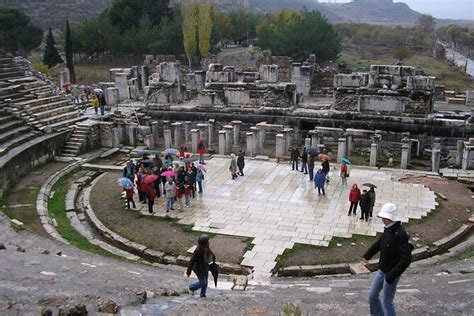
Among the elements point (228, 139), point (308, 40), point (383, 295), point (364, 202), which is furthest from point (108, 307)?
point (308, 40)

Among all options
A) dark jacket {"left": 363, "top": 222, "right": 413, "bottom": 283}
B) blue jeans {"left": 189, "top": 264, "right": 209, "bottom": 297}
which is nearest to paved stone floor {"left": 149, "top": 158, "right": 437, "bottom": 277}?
blue jeans {"left": 189, "top": 264, "right": 209, "bottom": 297}

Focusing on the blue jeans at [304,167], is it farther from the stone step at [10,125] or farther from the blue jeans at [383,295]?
the blue jeans at [383,295]

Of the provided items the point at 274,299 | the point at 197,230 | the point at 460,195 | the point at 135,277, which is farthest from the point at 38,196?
the point at 460,195

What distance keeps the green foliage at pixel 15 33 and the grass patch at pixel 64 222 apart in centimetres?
3984

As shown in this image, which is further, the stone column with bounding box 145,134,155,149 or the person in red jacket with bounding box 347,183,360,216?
the stone column with bounding box 145,134,155,149

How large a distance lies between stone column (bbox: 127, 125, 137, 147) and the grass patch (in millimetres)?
5957

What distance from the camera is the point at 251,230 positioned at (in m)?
15.7

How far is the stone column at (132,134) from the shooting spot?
26.7 m

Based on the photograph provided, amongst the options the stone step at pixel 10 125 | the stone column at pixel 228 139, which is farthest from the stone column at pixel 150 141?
the stone step at pixel 10 125

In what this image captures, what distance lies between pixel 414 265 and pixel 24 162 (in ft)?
51.8

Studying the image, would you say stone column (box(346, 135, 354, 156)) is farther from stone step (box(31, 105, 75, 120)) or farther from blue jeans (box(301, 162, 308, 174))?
stone step (box(31, 105, 75, 120))

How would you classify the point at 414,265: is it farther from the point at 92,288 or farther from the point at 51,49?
the point at 51,49

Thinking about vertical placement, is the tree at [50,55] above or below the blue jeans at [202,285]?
above

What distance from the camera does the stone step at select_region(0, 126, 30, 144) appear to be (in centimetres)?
2180
